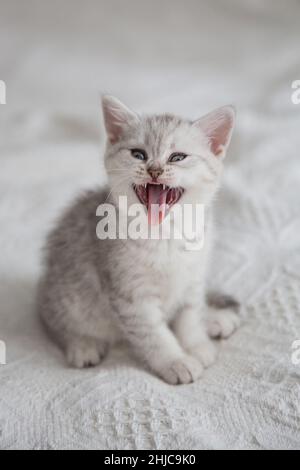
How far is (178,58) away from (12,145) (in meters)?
0.97

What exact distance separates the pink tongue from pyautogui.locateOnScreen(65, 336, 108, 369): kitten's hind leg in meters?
0.38

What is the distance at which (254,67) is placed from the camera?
8.47 feet

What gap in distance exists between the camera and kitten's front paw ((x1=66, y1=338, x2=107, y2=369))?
131 cm

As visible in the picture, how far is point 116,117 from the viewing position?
1304mm

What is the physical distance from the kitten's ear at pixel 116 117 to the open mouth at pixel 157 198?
18 centimetres

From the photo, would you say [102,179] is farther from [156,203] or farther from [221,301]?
[156,203]

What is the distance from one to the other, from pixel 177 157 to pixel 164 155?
37mm

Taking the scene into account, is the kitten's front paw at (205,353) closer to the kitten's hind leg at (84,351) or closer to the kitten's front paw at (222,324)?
the kitten's front paw at (222,324)

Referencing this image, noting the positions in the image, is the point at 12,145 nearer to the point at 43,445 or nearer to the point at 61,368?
the point at 61,368
